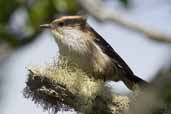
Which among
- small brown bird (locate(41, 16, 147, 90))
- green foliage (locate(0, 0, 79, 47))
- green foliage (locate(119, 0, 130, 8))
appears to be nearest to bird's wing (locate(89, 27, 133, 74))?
small brown bird (locate(41, 16, 147, 90))

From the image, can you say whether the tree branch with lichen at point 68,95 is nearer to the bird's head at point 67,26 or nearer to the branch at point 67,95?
the branch at point 67,95

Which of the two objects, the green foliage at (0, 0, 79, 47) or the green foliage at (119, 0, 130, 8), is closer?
the green foliage at (119, 0, 130, 8)

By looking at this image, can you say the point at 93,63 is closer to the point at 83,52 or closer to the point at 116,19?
the point at 83,52

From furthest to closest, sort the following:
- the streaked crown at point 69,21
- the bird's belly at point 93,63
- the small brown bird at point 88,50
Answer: the streaked crown at point 69,21 → the small brown bird at point 88,50 → the bird's belly at point 93,63

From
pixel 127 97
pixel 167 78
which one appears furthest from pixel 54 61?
pixel 167 78

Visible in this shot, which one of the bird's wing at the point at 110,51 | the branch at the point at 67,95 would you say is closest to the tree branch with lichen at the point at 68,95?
the branch at the point at 67,95

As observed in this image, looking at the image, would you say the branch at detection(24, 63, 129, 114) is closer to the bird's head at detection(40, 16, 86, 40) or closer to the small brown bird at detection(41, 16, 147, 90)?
the small brown bird at detection(41, 16, 147, 90)

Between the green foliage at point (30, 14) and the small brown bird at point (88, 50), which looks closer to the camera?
the green foliage at point (30, 14)

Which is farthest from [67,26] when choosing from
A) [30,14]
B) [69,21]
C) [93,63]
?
[30,14]
